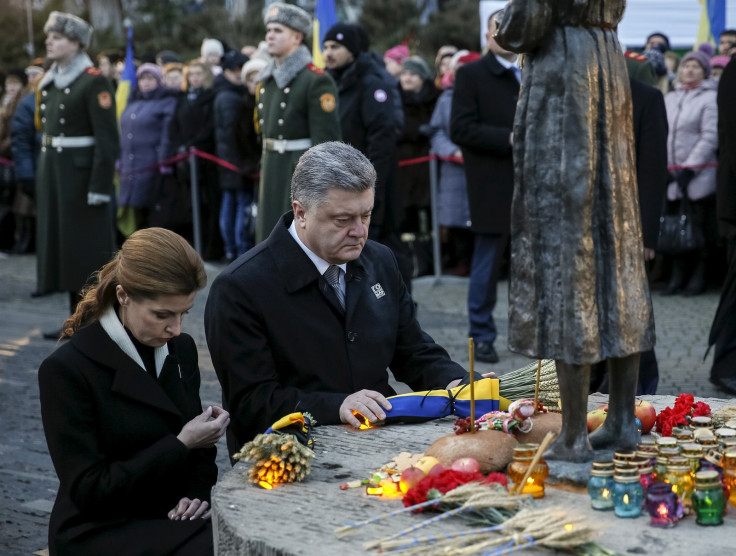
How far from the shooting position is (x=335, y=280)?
404 cm

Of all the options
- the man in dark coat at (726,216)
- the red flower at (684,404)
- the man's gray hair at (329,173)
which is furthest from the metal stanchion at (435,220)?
the red flower at (684,404)

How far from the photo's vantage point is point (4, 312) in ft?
36.4

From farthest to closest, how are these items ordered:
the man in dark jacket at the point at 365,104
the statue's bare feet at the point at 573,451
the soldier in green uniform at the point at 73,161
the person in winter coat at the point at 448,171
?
the person in winter coat at the point at 448,171 < the man in dark jacket at the point at 365,104 < the soldier in green uniform at the point at 73,161 < the statue's bare feet at the point at 573,451

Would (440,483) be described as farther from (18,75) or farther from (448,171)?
(18,75)

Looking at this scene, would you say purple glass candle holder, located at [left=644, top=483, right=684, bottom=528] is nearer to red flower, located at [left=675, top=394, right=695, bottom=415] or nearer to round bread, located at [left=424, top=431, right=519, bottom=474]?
round bread, located at [left=424, top=431, right=519, bottom=474]

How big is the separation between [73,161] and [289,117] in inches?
79.9

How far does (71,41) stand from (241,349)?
601cm

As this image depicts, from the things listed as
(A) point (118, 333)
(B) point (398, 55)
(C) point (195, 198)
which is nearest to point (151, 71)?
(C) point (195, 198)

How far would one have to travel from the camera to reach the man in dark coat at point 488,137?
8195mm

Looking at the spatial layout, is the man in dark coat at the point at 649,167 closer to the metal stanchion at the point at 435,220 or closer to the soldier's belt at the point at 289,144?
the soldier's belt at the point at 289,144

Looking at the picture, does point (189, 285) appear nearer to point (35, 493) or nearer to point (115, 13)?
point (35, 493)

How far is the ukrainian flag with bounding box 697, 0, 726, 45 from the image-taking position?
14.0 meters

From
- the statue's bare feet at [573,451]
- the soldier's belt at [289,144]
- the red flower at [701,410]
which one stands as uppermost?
the soldier's belt at [289,144]

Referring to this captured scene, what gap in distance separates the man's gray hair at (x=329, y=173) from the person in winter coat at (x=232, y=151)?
9138 millimetres
